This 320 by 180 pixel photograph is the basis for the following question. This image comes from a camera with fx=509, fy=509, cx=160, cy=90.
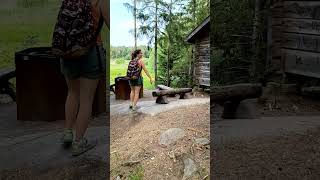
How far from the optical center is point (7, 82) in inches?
124

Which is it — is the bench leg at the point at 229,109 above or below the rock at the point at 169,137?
above

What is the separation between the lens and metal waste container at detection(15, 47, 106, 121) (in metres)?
3.08

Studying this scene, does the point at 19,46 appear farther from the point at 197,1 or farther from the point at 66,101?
the point at 197,1

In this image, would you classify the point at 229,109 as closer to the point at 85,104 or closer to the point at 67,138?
the point at 85,104

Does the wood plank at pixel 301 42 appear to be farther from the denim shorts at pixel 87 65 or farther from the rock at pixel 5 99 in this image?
the rock at pixel 5 99

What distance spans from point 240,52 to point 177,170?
883 mm

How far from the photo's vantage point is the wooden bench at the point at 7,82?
3.14 metres

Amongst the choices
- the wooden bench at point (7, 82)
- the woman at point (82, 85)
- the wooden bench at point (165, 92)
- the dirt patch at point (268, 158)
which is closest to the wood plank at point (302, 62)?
the dirt patch at point (268, 158)

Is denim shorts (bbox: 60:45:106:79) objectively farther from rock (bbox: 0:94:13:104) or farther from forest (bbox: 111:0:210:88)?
rock (bbox: 0:94:13:104)

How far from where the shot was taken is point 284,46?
11.3 ft

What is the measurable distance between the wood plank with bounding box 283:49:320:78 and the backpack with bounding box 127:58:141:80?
1016mm

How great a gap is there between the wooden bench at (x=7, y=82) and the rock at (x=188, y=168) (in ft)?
3.75

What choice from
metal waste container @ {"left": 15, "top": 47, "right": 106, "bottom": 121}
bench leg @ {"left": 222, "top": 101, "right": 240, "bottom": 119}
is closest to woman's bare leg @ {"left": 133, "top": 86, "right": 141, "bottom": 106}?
metal waste container @ {"left": 15, "top": 47, "right": 106, "bottom": 121}

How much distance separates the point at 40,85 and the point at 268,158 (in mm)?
1534
